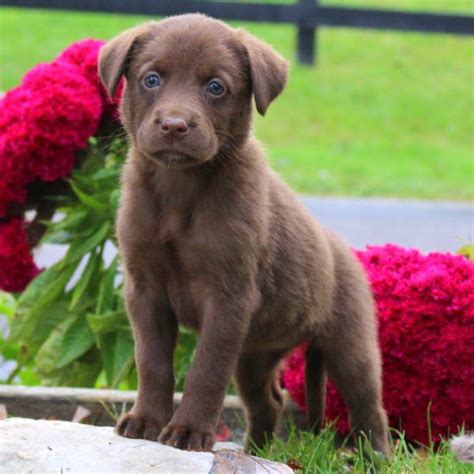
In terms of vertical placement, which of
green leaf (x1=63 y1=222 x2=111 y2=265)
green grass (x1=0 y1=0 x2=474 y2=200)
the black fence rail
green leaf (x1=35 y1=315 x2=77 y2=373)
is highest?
green leaf (x1=63 y1=222 x2=111 y2=265)

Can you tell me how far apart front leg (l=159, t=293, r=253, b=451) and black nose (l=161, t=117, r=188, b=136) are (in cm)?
60

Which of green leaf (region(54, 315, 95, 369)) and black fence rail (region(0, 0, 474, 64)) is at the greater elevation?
green leaf (region(54, 315, 95, 369))

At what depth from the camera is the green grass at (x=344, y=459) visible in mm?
3998

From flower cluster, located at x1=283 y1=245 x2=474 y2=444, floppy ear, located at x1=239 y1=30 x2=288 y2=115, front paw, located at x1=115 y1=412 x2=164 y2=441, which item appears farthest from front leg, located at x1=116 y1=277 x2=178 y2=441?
flower cluster, located at x1=283 y1=245 x2=474 y2=444

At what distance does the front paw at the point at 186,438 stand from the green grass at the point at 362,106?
769cm

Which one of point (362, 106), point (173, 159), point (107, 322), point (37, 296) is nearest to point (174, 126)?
point (173, 159)

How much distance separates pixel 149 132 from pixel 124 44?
0.41 metres

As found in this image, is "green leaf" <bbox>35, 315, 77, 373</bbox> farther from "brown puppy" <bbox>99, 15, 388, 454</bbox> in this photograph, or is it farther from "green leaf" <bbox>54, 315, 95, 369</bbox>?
"brown puppy" <bbox>99, 15, 388, 454</bbox>

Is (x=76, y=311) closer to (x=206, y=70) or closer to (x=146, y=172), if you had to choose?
(x=146, y=172)

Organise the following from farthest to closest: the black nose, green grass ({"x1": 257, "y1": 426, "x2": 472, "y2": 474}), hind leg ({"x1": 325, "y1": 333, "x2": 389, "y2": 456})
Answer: hind leg ({"x1": 325, "y1": 333, "x2": 389, "y2": 456}), green grass ({"x1": 257, "y1": 426, "x2": 472, "y2": 474}), the black nose

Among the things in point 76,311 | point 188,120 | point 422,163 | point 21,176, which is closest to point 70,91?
point 21,176

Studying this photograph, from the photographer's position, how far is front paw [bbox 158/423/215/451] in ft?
12.0

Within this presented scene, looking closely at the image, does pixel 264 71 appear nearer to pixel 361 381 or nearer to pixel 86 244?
pixel 361 381

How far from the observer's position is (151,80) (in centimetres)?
368
